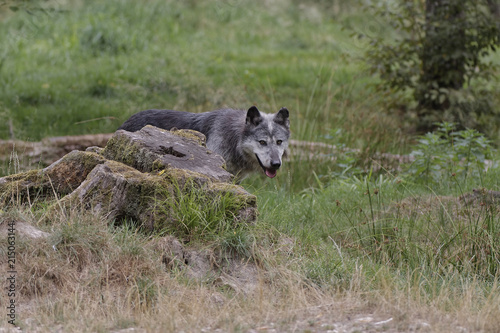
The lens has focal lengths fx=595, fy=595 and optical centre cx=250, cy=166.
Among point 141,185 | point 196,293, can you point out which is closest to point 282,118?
point 141,185

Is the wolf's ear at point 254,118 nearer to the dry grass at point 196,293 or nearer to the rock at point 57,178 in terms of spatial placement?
the rock at point 57,178

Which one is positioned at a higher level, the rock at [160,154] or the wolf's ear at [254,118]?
the wolf's ear at [254,118]

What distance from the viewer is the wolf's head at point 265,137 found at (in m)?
7.37

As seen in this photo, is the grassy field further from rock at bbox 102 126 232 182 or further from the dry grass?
rock at bbox 102 126 232 182

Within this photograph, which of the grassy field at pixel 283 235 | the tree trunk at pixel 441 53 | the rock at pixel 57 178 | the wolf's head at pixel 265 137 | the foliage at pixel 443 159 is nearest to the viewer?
the grassy field at pixel 283 235

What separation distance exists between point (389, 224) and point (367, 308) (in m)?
2.29

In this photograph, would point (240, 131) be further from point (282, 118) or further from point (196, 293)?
point (196, 293)

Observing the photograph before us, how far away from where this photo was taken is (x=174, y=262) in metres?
5.11

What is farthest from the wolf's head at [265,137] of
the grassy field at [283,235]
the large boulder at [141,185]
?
the large boulder at [141,185]

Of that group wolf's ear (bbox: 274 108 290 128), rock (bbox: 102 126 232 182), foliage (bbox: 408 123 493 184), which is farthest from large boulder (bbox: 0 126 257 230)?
foliage (bbox: 408 123 493 184)

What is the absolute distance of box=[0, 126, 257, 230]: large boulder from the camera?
5.41m

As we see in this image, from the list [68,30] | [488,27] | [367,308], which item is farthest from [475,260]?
[68,30]

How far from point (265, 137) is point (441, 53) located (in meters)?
5.41

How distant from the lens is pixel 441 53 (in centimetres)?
1126
